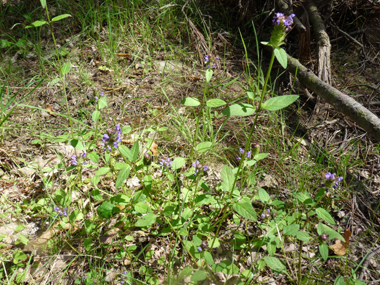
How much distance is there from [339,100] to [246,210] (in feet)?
5.43

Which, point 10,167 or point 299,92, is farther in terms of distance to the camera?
point 299,92

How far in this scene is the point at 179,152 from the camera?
234 centimetres

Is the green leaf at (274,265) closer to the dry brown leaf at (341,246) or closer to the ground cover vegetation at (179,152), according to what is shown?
the ground cover vegetation at (179,152)

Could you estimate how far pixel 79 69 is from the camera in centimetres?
279

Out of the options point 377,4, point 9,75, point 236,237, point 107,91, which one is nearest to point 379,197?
point 236,237

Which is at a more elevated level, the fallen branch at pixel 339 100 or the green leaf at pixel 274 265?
the fallen branch at pixel 339 100

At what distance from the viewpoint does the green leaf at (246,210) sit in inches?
50.0

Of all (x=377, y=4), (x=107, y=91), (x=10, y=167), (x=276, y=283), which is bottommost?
(x=276, y=283)

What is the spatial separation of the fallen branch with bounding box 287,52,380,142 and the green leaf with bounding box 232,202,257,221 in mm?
1526

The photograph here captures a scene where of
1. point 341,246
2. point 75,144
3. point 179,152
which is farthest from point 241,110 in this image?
point 341,246

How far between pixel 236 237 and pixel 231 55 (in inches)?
88.1

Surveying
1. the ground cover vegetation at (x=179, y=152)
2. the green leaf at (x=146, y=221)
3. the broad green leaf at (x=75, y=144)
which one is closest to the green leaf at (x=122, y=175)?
the ground cover vegetation at (x=179, y=152)

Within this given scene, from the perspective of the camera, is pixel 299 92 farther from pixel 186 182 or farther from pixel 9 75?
pixel 9 75

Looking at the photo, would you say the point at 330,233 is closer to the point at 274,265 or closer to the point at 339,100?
the point at 274,265
